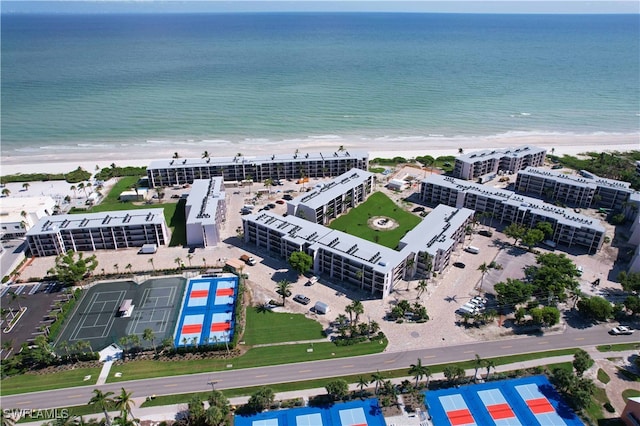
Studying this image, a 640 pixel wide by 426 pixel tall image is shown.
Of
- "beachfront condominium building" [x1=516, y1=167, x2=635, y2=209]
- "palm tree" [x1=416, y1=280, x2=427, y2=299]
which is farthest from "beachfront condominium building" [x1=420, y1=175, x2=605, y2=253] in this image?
"palm tree" [x1=416, y1=280, x2=427, y2=299]

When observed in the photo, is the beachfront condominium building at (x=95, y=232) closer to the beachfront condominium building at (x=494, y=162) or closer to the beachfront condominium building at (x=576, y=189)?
the beachfront condominium building at (x=494, y=162)

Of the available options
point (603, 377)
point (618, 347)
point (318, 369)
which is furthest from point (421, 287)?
point (618, 347)

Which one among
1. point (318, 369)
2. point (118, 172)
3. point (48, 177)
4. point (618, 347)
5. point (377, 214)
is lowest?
point (318, 369)

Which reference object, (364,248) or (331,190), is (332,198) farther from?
(364,248)

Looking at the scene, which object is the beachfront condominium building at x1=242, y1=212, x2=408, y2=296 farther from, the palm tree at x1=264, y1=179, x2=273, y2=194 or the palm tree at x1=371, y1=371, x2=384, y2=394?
the palm tree at x1=264, y1=179, x2=273, y2=194

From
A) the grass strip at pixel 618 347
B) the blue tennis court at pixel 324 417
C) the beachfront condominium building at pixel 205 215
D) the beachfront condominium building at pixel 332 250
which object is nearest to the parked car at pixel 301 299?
the beachfront condominium building at pixel 332 250
